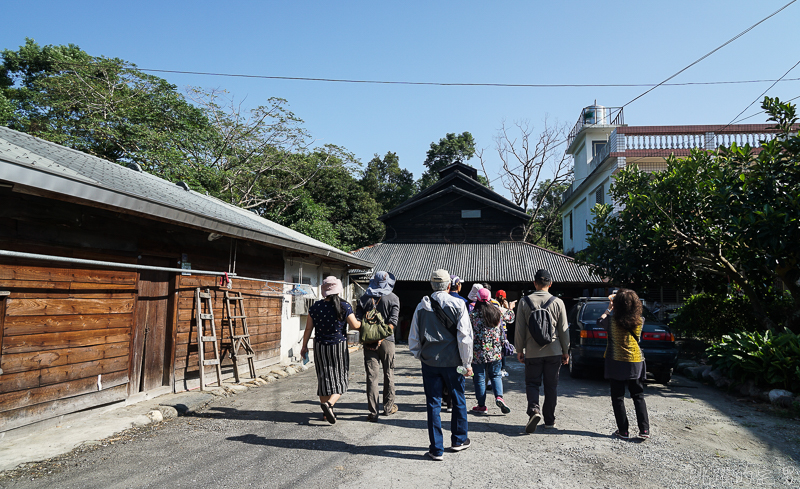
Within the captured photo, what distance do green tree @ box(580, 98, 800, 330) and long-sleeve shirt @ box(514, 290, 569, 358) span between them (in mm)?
4571

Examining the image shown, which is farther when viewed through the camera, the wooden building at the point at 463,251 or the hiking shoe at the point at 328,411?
the wooden building at the point at 463,251

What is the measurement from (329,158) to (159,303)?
81.7 feet

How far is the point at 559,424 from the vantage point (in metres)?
5.62

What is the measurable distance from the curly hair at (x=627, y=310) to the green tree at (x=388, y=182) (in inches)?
1250

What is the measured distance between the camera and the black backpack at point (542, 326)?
201 inches

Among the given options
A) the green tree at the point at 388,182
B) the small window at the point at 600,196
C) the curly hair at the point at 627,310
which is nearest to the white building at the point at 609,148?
the small window at the point at 600,196

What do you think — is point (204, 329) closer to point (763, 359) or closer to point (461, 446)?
point (461, 446)

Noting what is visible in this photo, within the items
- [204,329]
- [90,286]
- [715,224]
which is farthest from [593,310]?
[90,286]

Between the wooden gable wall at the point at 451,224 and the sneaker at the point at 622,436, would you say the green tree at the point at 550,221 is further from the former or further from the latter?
the sneaker at the point at 622,436

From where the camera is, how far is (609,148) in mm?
20375

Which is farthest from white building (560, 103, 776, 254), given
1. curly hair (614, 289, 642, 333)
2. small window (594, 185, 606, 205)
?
curly hair (614, 289, 642, 333)

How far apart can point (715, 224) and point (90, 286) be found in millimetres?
10616

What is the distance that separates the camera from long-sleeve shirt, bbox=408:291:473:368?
4484mm

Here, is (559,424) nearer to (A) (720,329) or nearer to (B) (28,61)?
(A) (720,329)
